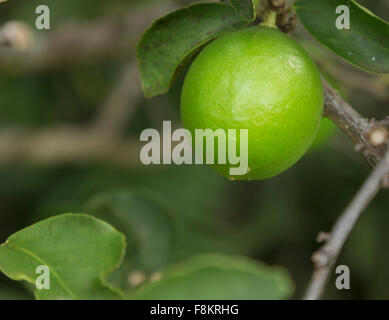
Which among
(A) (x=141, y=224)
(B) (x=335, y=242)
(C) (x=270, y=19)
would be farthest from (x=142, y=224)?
(B) (x=335, y=242)

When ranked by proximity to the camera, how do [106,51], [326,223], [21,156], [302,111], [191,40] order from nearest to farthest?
1. [302,111]
2. [191,40]
3. [106,51]
4. [21,156]
5. [326,223]

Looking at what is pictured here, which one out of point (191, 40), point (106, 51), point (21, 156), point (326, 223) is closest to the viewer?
point (191, 40)

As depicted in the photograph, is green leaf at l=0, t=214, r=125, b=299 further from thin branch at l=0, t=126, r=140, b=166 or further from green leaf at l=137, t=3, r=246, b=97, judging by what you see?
thin branch at l=0, t=126, r=140, b=166

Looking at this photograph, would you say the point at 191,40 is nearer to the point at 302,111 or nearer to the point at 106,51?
→ the point at 302,111

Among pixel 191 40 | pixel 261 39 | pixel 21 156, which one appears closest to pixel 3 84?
pixel 21 156

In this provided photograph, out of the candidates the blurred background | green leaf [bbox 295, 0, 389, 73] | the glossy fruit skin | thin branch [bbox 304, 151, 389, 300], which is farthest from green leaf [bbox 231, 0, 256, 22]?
the blurred background

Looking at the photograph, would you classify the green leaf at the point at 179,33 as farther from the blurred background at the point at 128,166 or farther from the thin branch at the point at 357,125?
the blurred background at the point at 128,166
